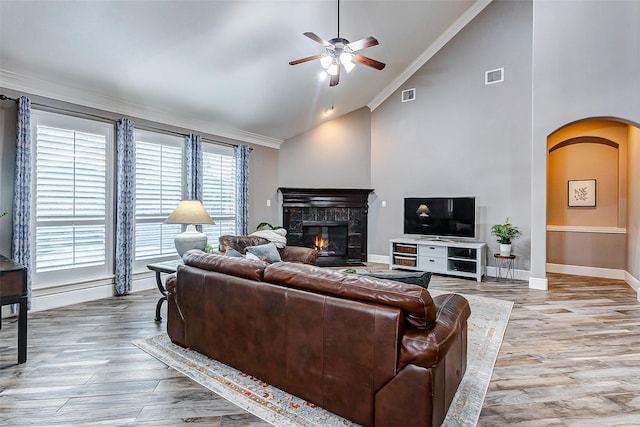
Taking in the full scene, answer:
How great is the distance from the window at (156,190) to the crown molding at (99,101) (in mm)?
284

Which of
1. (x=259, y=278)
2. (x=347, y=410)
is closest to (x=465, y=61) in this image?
(x=259, y=278)

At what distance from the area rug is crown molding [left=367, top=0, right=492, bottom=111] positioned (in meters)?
5.62

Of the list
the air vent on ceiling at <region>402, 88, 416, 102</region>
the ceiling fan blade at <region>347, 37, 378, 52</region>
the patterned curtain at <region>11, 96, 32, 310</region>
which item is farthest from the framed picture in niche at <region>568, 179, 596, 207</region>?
the patterned curtain at <region>11, 96, 32, 310</region>

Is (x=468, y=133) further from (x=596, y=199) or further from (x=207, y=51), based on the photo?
(x=207, y=51)

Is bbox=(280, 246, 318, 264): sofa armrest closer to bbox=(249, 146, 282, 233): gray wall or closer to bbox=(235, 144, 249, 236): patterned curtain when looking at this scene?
bbox=(235, 144, 249, 236): patterned curtain

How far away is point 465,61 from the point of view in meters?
6.51

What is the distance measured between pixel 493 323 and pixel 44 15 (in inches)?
213

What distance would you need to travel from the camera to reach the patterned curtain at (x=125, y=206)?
4.59 meters

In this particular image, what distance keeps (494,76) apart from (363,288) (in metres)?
5.99

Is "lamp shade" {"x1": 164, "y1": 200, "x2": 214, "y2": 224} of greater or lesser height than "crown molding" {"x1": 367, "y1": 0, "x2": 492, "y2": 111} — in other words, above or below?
below

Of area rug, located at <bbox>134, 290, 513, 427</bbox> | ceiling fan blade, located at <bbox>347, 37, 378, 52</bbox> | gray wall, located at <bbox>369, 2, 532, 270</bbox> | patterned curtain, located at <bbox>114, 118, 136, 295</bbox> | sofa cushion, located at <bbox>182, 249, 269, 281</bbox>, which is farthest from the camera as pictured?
gray wall, located at <bbox>369, 2, 532, 270</bbox>

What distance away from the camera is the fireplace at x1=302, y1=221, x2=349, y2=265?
7445mm

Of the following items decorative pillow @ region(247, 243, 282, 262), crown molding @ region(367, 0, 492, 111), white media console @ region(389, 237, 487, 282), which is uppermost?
crown molding @ region(367, 0, 492, 111)

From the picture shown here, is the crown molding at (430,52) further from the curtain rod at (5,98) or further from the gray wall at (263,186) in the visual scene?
the curtain rod at (5,98)
